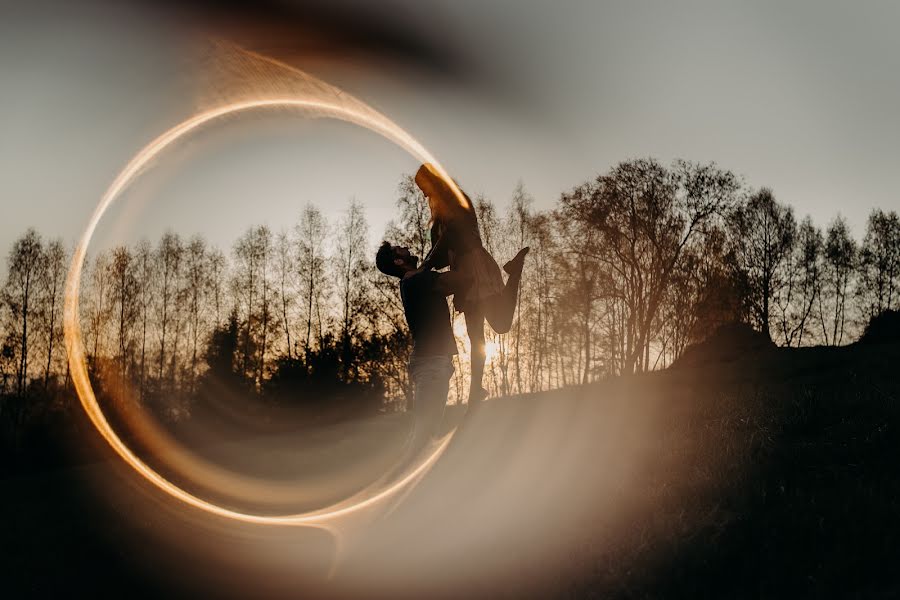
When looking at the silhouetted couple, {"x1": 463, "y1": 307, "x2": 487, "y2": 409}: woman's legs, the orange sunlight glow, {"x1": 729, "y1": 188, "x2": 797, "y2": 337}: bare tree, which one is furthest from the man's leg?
{"x1": 729, "y1": 188, "x2": 797, "y2": 337}: bare tree

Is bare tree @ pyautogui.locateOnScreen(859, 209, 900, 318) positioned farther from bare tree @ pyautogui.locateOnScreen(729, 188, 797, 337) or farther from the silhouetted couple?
the silhouetted couple

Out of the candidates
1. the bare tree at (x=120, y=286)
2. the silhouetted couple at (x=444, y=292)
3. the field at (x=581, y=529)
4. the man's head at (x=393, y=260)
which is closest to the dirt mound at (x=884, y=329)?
the field at (x=581, y=529)

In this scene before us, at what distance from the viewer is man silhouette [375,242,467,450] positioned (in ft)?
17.4

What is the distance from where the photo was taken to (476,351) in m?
4.89

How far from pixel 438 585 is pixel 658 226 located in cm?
3762

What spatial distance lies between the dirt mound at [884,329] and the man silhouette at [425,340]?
26.0 meters

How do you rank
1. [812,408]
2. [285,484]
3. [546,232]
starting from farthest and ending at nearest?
[546,232], [812,408], [285,484]

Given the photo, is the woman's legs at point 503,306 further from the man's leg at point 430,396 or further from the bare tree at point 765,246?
the bare tree at point 765,246

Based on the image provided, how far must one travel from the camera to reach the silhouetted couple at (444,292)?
506 cm

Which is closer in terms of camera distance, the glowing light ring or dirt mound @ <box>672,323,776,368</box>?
the glowing light ring

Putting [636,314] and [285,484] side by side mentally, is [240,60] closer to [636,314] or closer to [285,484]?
[285,484]

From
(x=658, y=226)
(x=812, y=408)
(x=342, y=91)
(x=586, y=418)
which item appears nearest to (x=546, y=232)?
(x=658, y=226)

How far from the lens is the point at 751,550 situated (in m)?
4.15

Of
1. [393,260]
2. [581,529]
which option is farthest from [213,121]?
[581,529]
